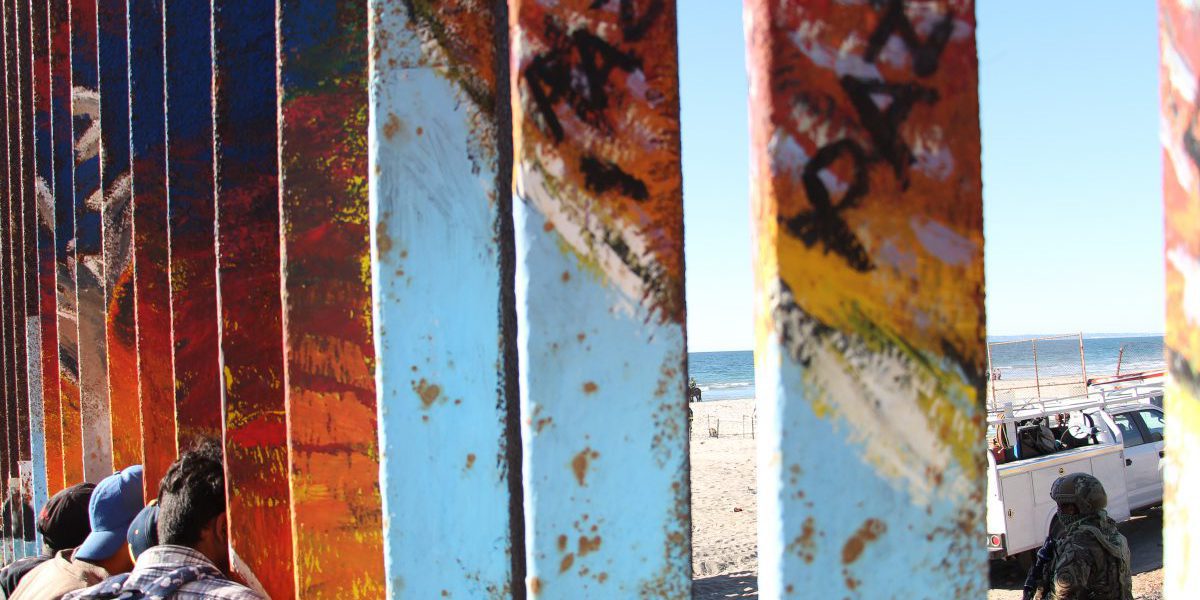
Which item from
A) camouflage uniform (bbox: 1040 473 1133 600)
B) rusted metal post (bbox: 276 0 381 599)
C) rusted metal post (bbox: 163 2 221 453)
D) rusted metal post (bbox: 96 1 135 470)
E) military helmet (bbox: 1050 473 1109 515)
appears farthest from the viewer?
military helmet (bbox: 1050 473 1109 515)

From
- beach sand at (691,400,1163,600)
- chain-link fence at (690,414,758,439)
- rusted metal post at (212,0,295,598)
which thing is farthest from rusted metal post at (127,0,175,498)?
chain-link fence at (690,414,758,439)

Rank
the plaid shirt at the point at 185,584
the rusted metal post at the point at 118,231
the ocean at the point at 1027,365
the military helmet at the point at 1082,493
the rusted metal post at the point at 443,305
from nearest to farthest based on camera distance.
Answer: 1. the rusted metal post at the point at 443,305
2. the plaid shirt at the point at 185,584
3. the rusted metal post at the point at 118,231
4. the military helmet at the point at 1082,493
5. the ocean at the point at 1027,365

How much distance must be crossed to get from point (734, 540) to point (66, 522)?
11.5 m

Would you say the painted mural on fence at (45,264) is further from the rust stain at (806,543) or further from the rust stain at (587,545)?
the rust stain at (806,543)

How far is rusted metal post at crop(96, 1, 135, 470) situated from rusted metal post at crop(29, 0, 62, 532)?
5.10 ft

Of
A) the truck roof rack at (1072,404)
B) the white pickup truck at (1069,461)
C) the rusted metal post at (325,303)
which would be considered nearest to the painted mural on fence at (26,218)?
the rusted metal post at (325,303)

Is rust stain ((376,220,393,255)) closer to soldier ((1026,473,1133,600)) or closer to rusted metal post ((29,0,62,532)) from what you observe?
rusted metal post ((29,0,62,532))

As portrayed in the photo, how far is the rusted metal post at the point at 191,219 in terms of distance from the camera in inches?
136

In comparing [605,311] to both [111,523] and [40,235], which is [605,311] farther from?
[40,235]

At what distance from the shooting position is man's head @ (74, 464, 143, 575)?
12.0 feet

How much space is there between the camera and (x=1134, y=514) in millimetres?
12625

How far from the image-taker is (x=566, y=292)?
1.53 meters

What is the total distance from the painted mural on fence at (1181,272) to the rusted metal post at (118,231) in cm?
443

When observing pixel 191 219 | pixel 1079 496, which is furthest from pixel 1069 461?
pixel 191 219
